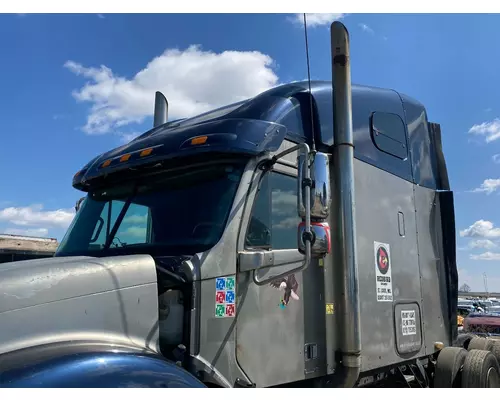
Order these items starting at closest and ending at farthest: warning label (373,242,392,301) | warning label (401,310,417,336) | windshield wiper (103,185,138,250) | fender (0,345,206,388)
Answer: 1. fender (0,345,206,388)
2. windshield wiper (103,185,138,250)
3. warning label (373,242,392,301)
4. warning label (401,310,417,336)

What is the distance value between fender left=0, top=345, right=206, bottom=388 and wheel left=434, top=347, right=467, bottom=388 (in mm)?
3394

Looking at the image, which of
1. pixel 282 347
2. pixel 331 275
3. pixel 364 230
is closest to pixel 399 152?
pixel 364 230

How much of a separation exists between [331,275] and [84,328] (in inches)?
80.8

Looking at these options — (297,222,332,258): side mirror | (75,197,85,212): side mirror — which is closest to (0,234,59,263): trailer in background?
(75,197,85,212): side mirror

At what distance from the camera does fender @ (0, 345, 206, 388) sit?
6.88ft

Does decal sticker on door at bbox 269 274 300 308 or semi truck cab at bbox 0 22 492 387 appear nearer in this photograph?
semi truck cab at bbox 0 22 492 387

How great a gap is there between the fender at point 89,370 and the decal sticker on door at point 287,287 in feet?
3.55

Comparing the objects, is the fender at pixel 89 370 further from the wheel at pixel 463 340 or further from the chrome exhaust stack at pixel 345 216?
the wheel at pixel 463 340

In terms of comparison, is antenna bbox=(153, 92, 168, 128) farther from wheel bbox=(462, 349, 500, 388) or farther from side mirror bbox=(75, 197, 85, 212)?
wheel bbox=(462, 349, 500, 388)

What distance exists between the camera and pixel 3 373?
2086 millimetres

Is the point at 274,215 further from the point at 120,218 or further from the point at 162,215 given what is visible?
the point at 120,218

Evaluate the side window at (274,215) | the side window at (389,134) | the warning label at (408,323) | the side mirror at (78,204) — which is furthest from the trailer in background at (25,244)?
the side window at (274,215)

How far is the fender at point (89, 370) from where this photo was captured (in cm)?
210

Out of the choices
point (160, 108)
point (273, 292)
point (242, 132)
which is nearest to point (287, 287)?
point (273, 292)
